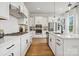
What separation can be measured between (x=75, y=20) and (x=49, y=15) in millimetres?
5684

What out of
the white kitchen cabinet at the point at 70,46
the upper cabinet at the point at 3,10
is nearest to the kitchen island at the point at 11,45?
the upper cabinet at the point at 3,10

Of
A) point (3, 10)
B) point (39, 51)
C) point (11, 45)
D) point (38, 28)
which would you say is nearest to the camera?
point (11, 45)

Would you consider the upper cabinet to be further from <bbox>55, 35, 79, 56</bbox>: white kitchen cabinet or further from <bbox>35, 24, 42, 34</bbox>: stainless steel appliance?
<bbox>35, 24, 42, 34</bbox>: stainless steel appliance

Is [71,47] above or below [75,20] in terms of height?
below

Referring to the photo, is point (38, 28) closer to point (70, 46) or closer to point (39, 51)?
point (39, 51)

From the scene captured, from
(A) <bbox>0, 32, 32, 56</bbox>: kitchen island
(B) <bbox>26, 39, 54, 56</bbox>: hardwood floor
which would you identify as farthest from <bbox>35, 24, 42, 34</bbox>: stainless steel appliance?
(A) <bbox>0, 32, 32, 56</bbox>: kitchen island

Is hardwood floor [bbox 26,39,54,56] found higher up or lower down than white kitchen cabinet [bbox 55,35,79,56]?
lower down

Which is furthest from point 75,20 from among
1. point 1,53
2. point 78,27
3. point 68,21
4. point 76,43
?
point 1,53

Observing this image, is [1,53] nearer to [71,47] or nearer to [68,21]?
[71,47]

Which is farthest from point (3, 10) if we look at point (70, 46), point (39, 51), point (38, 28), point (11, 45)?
point (38, 28)

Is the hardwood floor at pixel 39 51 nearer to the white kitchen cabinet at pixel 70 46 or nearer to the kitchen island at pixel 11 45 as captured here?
the kitchen island at pixel 11 45

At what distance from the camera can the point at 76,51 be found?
8.87 feet

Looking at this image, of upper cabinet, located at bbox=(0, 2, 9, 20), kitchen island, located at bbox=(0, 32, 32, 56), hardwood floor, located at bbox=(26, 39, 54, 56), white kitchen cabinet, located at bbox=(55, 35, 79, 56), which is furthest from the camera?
hardwood floor, located at bbox=(26, 39, 54, 56)

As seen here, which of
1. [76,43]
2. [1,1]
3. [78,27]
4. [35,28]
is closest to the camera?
[1,1]
